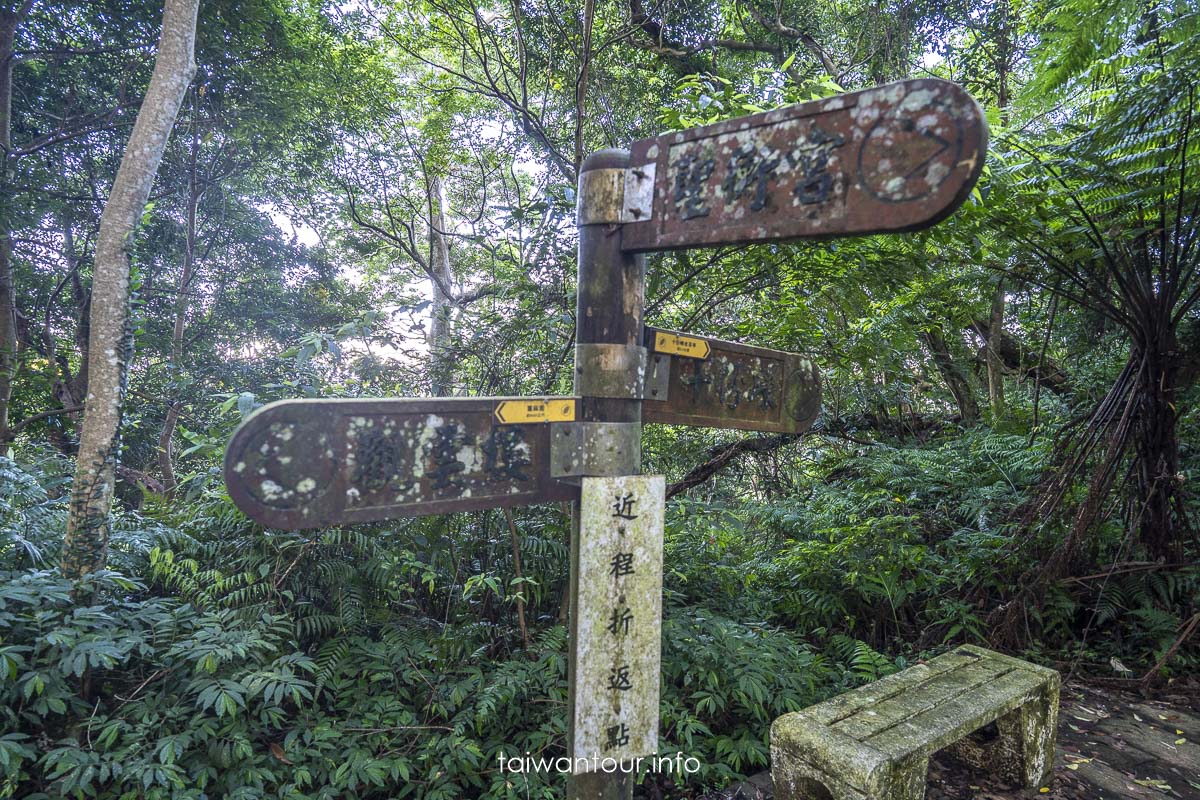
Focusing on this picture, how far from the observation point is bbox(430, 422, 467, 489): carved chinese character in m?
1.43

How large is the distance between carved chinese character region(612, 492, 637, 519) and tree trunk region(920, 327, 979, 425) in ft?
20.4

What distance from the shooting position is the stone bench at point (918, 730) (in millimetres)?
2238

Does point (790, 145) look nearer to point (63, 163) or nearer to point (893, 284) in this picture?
point (893, 284)

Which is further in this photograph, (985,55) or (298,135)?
(298,135)

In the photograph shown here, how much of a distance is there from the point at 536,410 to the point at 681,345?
46cm

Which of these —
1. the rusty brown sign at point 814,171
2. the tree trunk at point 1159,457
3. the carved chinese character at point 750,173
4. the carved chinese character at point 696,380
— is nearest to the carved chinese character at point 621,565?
the carved chinese character at point 696,380

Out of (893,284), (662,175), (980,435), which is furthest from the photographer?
(980,435)

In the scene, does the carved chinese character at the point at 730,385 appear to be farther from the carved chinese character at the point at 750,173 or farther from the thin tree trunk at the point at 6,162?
the thin tree trunk at the point at 6,162

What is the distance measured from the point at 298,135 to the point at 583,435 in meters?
8.04

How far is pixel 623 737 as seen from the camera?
1.62m

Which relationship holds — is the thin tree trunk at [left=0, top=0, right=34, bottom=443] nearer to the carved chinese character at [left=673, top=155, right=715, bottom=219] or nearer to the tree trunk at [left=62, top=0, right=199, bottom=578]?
the tree trunk at [left=62, top=0, right=199, bottom=578]

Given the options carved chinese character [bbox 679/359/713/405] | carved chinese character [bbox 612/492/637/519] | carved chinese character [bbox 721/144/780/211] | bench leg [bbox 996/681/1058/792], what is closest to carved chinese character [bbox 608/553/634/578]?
carved chinese character [bbox 612/492/637/519]

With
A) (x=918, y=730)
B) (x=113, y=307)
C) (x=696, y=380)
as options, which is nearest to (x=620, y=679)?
(x=696, y=380)

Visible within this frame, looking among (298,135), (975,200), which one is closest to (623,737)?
(975,200)
